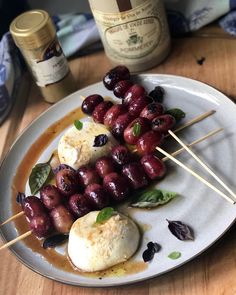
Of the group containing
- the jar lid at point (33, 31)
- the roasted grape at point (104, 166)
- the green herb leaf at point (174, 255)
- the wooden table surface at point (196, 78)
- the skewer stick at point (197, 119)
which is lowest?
the wooden table surface at point (196, 78)

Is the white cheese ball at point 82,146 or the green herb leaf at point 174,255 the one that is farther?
the white cheese ball at point 82,146

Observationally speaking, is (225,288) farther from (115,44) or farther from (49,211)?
(115,44)

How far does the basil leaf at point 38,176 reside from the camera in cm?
113

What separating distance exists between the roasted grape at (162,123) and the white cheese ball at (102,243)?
9.0 inches

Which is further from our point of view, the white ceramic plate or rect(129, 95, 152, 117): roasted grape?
rect(129, 95, 152, 117): roasted grape

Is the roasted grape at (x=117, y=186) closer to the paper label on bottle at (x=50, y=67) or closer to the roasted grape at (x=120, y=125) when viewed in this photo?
the roasted grape at (x=120, y=125)

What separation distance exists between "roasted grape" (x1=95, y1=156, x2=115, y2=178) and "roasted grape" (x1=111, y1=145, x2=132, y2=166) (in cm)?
1

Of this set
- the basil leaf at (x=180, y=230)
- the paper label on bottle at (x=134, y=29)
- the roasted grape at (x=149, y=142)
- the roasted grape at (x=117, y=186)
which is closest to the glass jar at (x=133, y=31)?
the paper label on bottle at (x=134, y=29)

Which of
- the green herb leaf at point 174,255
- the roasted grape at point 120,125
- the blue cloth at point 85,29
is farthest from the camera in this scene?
the blue cloth at point 85,29

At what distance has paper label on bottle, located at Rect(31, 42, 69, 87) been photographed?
4.21 feet

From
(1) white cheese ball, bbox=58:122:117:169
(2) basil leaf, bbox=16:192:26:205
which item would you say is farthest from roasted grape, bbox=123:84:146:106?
(2) basil leaf, bbox=16:192:26:205

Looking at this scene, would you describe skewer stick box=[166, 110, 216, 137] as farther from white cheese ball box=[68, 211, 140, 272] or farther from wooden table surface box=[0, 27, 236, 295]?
white cheese ball box=[68, 211, 140, 272]

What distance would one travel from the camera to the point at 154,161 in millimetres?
1054

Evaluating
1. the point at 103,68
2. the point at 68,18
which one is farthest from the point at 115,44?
the point at 68,18
